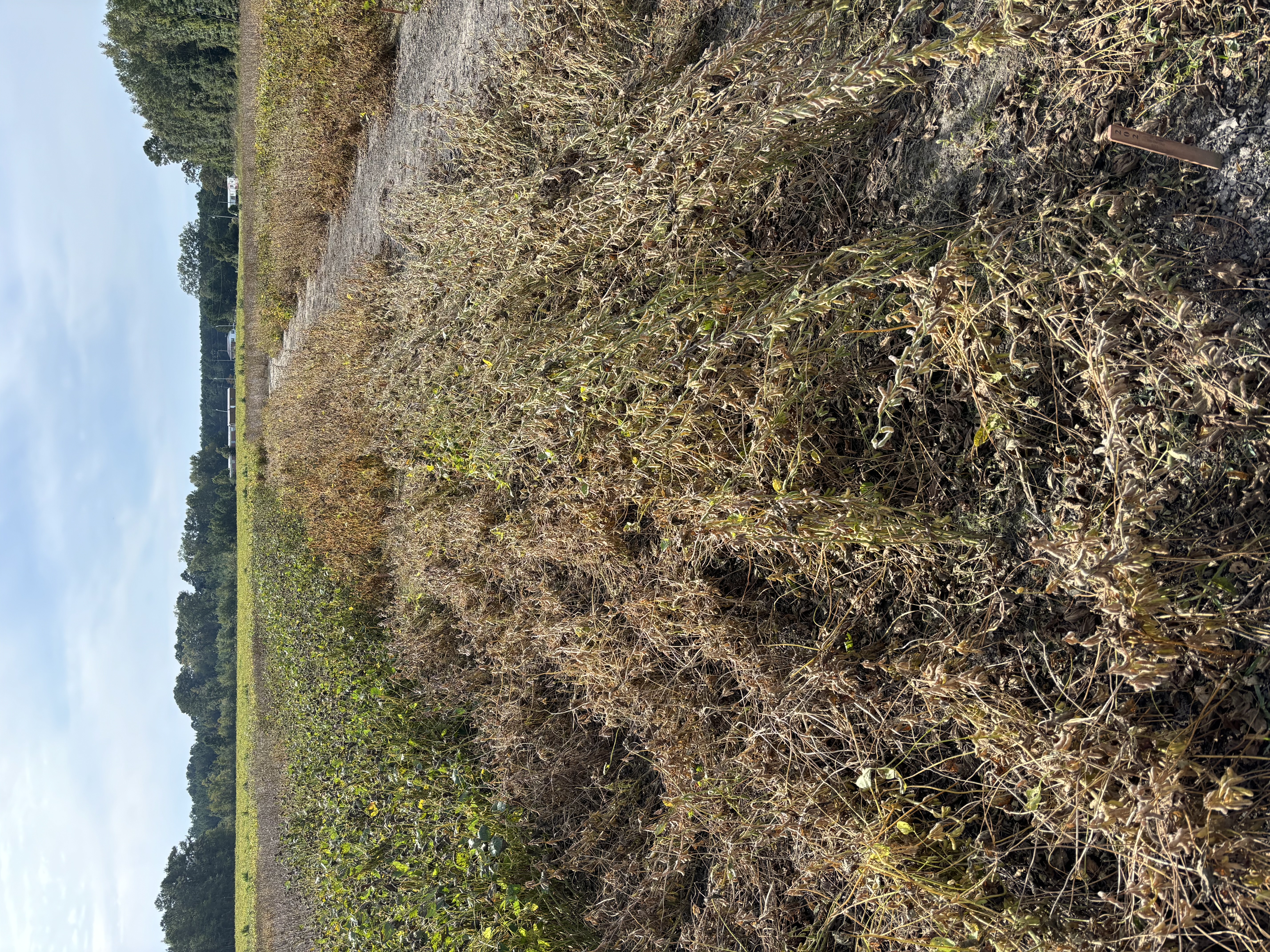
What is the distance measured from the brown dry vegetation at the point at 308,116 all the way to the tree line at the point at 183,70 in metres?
15.6

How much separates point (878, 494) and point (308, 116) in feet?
32.4

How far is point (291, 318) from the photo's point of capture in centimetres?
1236

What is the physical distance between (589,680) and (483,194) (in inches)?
121

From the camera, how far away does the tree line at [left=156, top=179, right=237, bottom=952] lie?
29.3 m

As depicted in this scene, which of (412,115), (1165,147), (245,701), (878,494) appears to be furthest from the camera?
(245,701)

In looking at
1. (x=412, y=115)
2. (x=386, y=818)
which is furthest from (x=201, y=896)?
(x=412, y=115)

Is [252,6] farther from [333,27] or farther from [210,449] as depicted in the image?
[210,449]

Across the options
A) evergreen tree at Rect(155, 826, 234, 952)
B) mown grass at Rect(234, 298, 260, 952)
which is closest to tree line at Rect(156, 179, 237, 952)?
evergreen tree at Rect(155, 826, 234, 952)

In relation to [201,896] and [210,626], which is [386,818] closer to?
[201,896]

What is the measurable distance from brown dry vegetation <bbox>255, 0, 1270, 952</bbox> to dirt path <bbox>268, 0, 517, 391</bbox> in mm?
1642

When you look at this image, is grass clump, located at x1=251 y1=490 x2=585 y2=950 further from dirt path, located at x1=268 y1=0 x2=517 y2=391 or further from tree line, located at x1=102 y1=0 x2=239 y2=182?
tree line, located at x1=102 y1=0 x2=239 y2=182

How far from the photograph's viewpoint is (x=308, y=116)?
9.40 m

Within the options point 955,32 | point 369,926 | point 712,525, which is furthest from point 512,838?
point 955,32

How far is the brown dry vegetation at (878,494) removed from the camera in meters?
1.73
